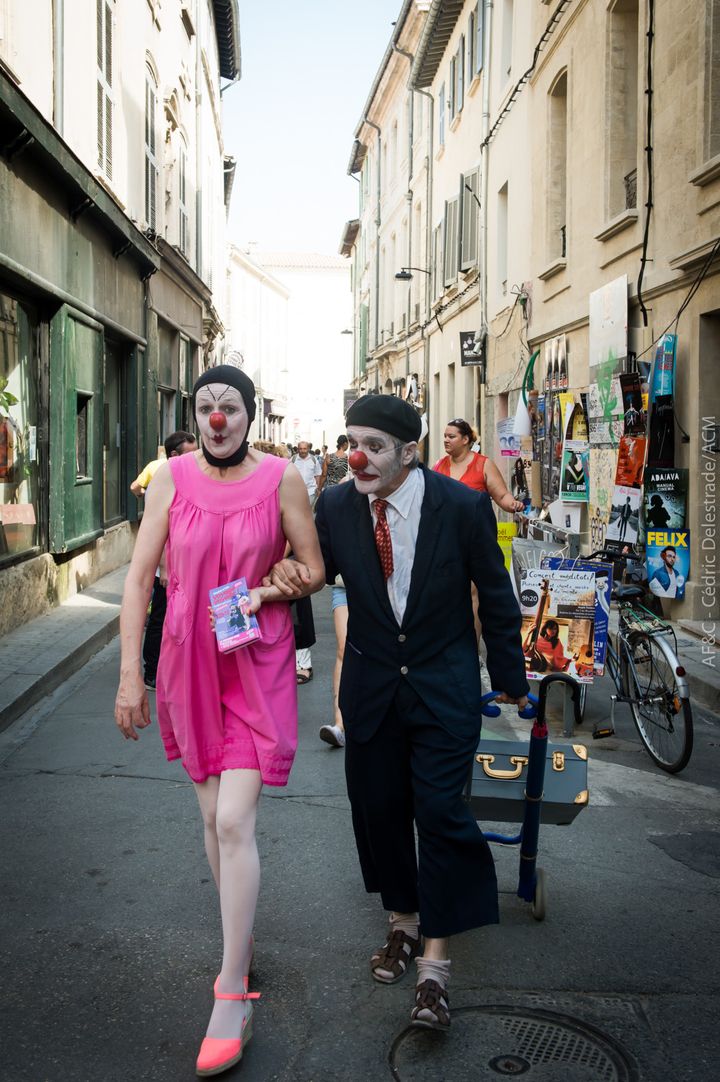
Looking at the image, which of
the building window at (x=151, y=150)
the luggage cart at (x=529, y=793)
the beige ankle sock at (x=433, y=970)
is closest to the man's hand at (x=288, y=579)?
the luggage cart at (x=529, y=793)

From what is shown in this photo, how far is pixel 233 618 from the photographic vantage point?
335cm

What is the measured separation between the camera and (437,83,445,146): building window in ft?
87.5

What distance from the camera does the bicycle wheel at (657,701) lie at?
6.06 metres

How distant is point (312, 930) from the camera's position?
403 cm

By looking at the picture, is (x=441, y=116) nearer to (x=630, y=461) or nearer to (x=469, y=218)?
(x=469, y=218)

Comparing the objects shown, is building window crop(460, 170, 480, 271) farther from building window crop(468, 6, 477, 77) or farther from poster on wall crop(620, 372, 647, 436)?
poster on wall crop(620, 372, 647, 436)

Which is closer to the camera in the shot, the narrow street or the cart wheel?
the narrow street

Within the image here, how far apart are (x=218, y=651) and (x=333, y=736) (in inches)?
124

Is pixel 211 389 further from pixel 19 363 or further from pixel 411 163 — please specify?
pixel 411 163

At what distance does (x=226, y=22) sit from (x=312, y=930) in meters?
31.5

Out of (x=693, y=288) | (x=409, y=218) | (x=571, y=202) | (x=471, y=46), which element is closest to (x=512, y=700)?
(x=693, y=288)

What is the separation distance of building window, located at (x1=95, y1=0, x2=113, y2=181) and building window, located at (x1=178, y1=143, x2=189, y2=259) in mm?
7590

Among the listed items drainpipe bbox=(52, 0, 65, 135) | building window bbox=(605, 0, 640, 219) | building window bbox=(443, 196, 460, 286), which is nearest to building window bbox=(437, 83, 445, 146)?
building window bbox=(443, 196, 460, 286)

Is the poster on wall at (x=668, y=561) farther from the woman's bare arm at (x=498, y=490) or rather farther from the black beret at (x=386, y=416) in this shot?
the black beret at (x=386, y=416)
